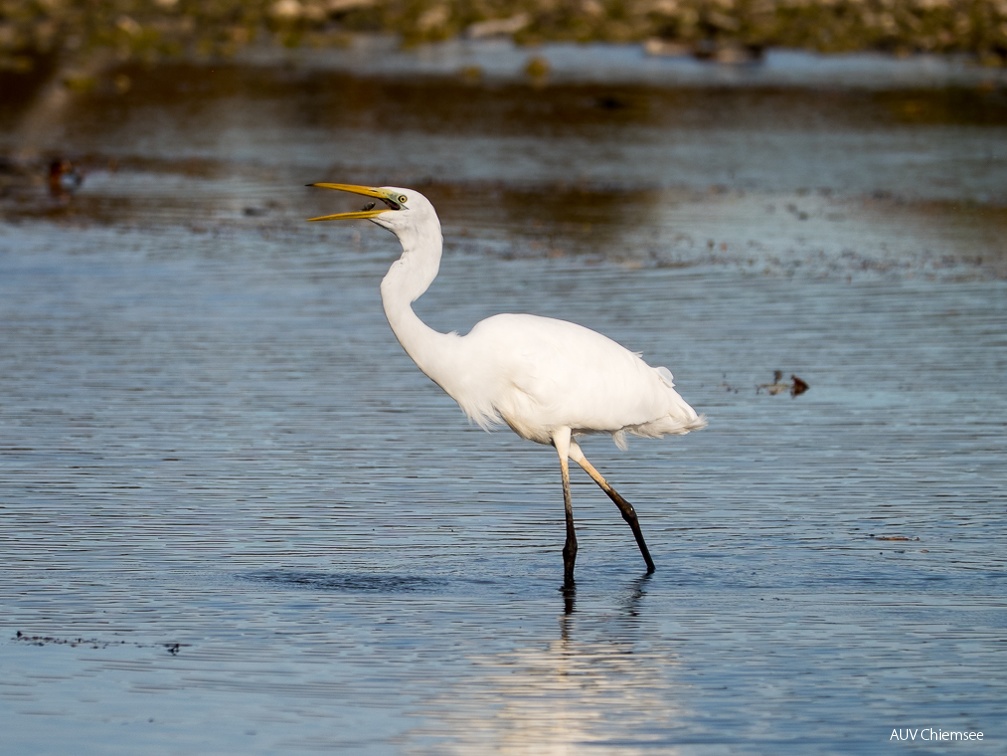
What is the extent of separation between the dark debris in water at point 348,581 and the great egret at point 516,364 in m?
0.63

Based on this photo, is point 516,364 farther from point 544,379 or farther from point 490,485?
point 490,485

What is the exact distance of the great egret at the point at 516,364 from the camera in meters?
7.91

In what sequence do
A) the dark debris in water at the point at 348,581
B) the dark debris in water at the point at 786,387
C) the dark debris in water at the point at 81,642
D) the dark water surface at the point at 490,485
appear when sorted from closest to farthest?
the dark water surface at the point at 490,485, the dark debris in water at the point at 81,642, the dark debris in water at the point at 348,581, the dark debris in water at the point at 786,387

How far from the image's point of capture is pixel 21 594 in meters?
7.35

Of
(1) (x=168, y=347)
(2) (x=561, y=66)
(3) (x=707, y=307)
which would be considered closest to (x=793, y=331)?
(3) (x=707, y=307)

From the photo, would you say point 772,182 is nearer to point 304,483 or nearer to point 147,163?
point 147,163

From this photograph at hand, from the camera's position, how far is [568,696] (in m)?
6.43

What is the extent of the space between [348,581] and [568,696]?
1536 millimetres

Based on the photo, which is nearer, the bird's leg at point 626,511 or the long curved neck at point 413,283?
the long curved neck at point 413,283

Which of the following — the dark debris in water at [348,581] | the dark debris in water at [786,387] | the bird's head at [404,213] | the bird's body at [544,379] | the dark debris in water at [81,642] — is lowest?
the dark debris in water at [786,387]

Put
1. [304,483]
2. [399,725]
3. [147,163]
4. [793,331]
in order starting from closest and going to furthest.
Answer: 1. [399,725]
2. [304,483]
3. [793,331]
4. [147,163]

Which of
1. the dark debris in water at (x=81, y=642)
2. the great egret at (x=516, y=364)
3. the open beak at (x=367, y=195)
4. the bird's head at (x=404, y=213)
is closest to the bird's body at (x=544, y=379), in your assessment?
the great egret at (x=516, y=364)

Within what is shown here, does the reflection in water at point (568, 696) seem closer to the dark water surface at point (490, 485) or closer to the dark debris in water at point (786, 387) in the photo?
the dark water surface at point (490, 485)

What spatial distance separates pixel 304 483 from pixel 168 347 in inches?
132
